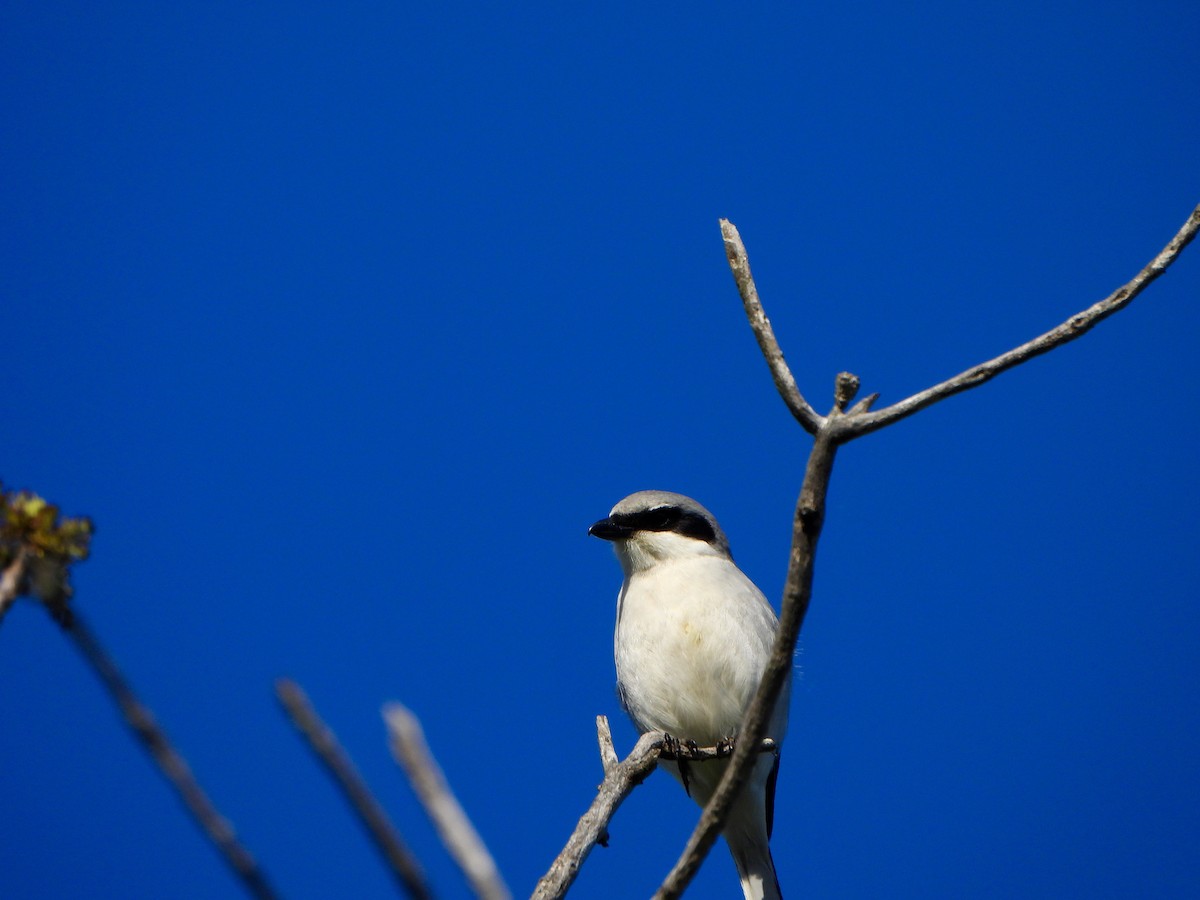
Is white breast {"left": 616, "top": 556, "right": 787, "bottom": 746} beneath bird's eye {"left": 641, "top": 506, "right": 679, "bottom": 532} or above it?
beneath

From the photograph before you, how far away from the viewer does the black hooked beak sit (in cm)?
724

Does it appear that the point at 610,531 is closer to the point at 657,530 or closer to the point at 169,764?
the point at 657,530

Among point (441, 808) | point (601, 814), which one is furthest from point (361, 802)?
point (601, 814)

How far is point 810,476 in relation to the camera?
298 cm

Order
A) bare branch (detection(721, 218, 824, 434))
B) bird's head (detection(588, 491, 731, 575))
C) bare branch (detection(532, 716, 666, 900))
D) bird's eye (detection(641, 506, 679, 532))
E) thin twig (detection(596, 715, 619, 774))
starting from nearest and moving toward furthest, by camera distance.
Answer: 1. bare branch (detection(721, 218, 824, 434))
2. bare branch (detection(532, 716, 666, 900))
3. thin twig (detection(596, 715, 619, 774))
4. bird's head (detection(588, 491, 731, 575))
5. bird's eye (detection(641, 506, 679, 532))

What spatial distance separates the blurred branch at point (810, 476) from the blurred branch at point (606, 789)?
0.15m

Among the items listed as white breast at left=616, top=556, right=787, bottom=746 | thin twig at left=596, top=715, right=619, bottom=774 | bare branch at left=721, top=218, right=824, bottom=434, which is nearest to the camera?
bare branch at left=721, top=218, right=824, bottom=434

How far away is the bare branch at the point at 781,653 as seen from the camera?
9.64 feet

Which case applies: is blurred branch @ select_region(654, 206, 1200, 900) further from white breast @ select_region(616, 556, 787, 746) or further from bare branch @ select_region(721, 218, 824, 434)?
white breast @ select_region(616, 556, 787, 746)

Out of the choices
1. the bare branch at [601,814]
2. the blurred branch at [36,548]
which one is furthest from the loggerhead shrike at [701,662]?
the blurred branch at [36,548]

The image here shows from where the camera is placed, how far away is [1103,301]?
123 inches

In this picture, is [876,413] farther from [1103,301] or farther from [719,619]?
[719,619]

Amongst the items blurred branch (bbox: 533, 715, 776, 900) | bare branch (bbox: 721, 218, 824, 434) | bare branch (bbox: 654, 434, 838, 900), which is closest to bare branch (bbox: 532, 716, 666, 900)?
blurred branch (bbox: 533, 715, 776, 900)

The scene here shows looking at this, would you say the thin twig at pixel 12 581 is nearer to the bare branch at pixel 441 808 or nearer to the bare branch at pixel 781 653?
the bare branch at pixel 441 808
